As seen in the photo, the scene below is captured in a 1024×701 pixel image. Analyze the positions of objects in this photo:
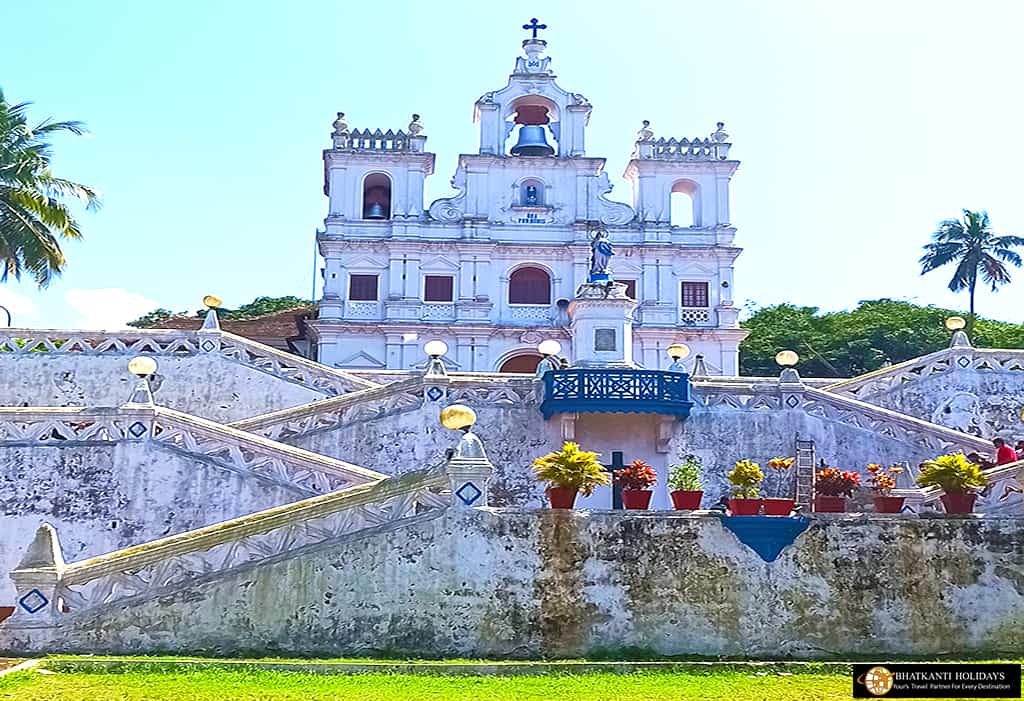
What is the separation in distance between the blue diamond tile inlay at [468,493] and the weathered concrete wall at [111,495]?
157 inches

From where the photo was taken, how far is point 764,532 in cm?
1444

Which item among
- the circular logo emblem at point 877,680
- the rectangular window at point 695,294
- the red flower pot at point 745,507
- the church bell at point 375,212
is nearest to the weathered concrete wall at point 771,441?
the red flower pot at point 745,507

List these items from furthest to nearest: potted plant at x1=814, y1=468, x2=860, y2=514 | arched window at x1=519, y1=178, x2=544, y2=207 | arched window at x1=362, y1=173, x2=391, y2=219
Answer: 1. arched window at x1=519, y1=178, x2=544, y2=207
2. arched window at x1=362, y1=173, x2=391, y2=219
3. potted plant at x1=814, y1=468, x2=860, y2=514

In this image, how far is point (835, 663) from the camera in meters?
12.8

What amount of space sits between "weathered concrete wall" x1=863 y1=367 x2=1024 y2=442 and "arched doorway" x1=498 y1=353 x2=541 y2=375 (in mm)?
14760

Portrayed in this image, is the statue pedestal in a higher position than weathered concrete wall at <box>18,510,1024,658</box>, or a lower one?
higher

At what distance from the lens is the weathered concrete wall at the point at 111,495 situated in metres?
17.2

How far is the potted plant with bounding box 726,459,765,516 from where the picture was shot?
14742mm

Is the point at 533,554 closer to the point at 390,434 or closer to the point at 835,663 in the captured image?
the point at 835,663

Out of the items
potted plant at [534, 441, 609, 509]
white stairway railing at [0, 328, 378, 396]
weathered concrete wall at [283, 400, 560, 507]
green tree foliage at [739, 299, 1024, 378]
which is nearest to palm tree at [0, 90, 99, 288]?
white stairway railing at [0, 328, 378, 396]

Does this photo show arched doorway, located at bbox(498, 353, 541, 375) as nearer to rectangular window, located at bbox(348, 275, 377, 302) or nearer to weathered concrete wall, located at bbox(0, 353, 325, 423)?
rectangular window, located at bbox(348, 275, 377, 302)

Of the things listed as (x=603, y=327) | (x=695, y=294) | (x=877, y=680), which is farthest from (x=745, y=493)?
(x=695, y=294)

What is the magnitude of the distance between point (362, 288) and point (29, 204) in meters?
13.5

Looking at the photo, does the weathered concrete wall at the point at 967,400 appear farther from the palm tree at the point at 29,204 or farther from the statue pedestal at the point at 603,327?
the palm tree at the point at 29,204
